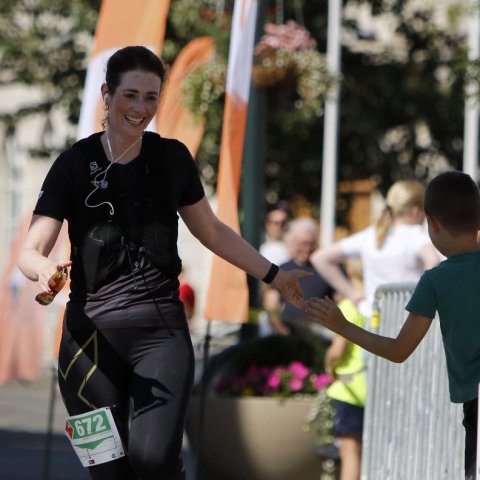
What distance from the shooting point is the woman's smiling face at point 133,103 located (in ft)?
15.6

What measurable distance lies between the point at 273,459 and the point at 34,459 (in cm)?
213

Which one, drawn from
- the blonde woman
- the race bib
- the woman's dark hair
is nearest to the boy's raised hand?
the race bib

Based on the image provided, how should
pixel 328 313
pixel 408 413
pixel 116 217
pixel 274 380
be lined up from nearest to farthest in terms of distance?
pixel 328 313 → pixel 116 217 → pixel 408 413 → pixel 274 380

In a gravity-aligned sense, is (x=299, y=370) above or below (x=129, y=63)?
below

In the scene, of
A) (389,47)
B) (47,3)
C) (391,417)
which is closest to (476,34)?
(389,47)

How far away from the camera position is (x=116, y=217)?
465cm

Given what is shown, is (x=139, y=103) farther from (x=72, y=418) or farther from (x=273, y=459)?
(x=273, y=459)

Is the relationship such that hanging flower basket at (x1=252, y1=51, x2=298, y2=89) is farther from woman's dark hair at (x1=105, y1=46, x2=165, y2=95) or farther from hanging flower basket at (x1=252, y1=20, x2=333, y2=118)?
woman's dark hair at (x1=105, y1=46, x2=165, y2=95)

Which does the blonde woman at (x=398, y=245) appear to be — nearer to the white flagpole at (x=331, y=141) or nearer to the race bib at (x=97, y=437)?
the race bib at (x=97, y=437)

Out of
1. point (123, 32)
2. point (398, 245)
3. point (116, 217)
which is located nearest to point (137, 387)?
point (116, 217)

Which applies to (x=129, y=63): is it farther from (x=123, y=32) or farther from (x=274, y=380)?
(x=274, y=380)

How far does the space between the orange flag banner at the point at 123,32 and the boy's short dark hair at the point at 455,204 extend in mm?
3803

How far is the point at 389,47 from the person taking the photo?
19516 mm

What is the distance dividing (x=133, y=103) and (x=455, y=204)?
107cm
